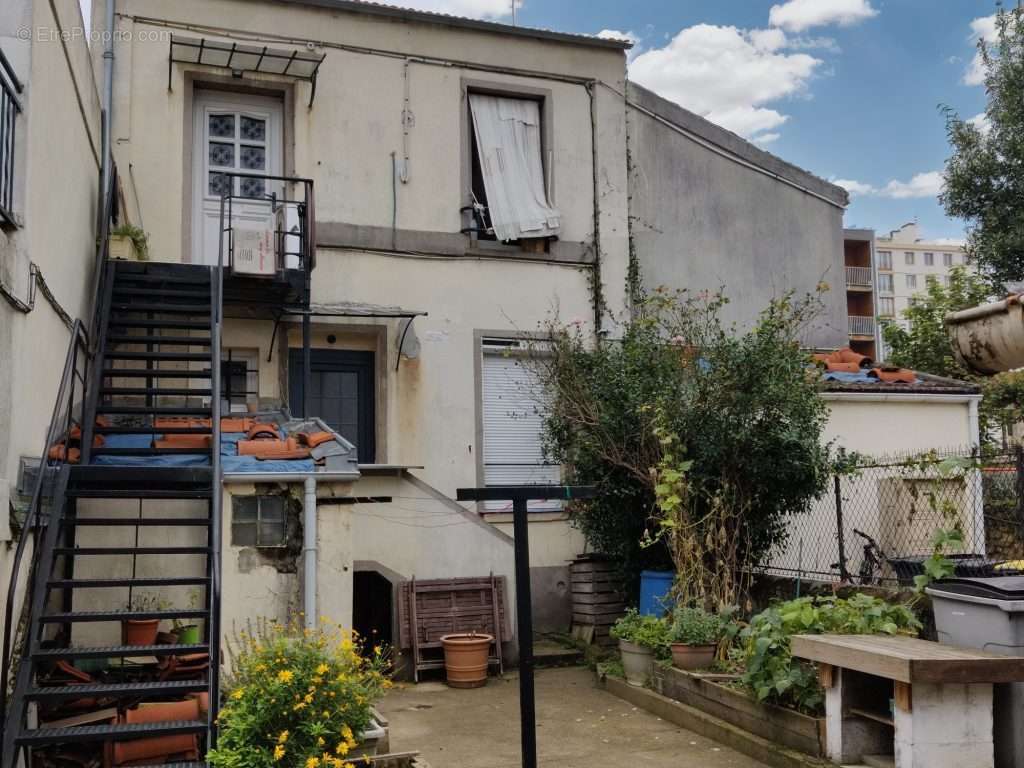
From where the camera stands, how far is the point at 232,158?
11484 millimetres

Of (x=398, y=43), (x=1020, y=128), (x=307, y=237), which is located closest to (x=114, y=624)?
(x=307, y=237)

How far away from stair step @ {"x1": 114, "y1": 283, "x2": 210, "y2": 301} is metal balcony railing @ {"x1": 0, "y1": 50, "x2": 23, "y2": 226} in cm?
355

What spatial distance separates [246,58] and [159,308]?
11.6 ft

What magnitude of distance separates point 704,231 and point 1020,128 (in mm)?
6926

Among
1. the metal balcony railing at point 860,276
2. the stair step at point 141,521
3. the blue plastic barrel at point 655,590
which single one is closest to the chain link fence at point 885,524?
the blue plastic barrel at point 655,590

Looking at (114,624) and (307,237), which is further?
(307,237)

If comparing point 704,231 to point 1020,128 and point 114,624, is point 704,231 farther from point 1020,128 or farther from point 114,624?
point 114,624

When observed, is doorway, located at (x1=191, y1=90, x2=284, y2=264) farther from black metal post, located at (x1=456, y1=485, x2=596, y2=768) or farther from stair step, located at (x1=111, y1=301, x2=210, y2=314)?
black metal post, located at (x1=456, y1=485, x2=596, y2=768)

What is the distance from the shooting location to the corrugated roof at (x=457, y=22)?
11766 millimetres

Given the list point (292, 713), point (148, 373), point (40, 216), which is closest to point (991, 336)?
point (292, 713)

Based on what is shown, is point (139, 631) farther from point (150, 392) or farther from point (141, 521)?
point (150, 392)

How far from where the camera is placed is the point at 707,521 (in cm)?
983

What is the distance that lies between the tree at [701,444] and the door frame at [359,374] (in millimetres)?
2385

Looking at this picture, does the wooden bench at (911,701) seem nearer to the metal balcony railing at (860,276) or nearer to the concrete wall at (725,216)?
the concrete wall at (725,216)
